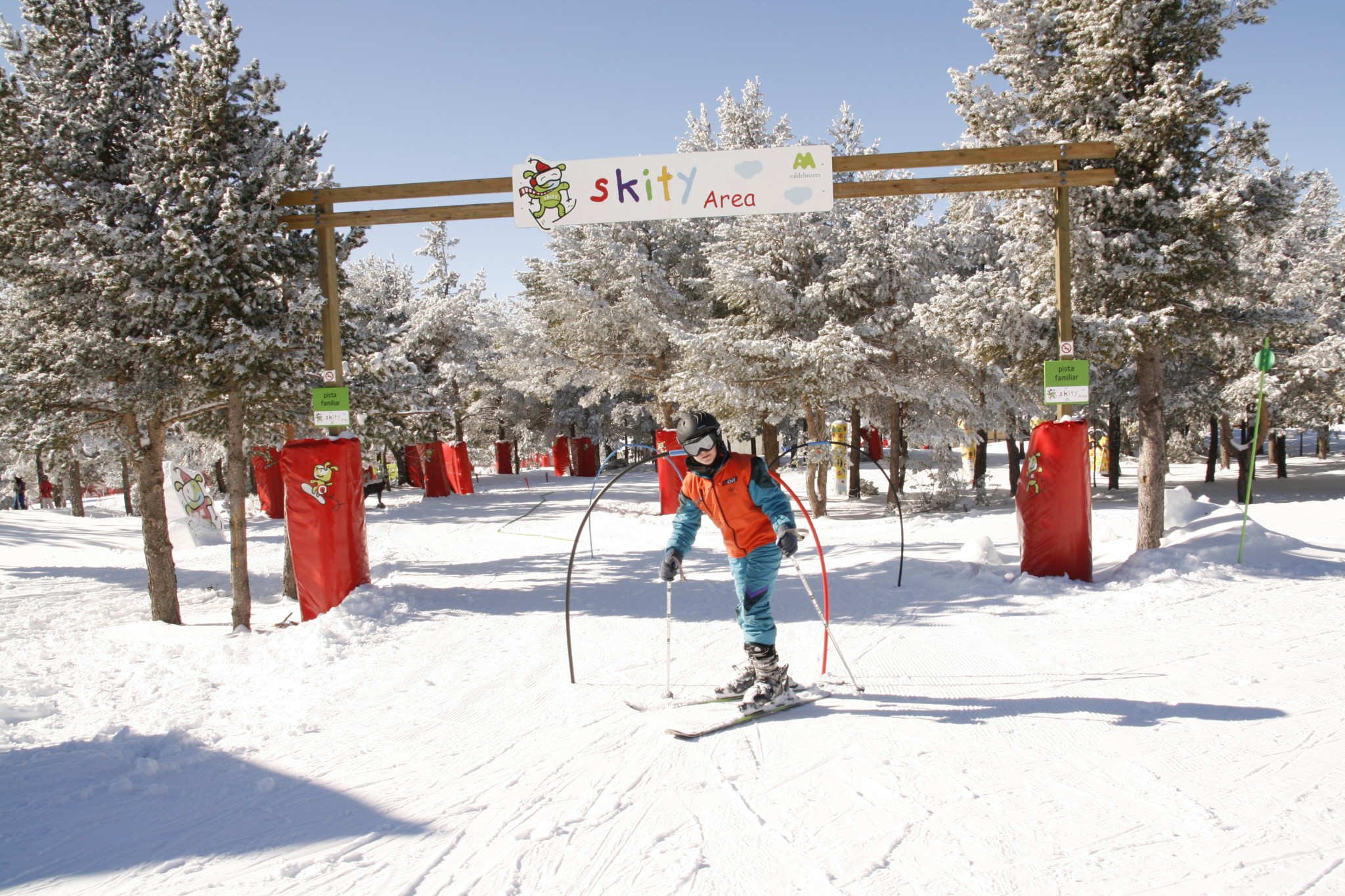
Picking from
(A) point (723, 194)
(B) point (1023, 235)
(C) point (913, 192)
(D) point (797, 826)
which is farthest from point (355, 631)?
(B) point (1023, 235)

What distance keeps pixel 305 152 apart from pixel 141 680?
21.0 ft

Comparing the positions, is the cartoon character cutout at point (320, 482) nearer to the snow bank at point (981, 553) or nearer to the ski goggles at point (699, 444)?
the ski goggles at point (699, 444)

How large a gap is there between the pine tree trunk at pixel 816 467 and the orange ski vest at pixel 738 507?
1102 centimetres

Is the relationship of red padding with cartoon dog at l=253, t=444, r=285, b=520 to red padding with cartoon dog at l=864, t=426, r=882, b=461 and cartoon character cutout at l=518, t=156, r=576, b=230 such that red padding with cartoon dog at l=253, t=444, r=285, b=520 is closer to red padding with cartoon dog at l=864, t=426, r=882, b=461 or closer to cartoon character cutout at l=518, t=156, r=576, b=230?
cartoon character cutout at l=518, t=156, r=576, b=230

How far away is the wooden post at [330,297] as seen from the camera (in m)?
8.39

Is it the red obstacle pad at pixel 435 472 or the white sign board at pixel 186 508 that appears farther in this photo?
the red obstacle pad at pixel 435 472

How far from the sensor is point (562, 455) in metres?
34.7

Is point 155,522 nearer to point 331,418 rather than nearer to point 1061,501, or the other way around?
point 331,418

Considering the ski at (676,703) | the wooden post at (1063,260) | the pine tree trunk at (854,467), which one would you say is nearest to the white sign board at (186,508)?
the pine tree trunk at (854,467)

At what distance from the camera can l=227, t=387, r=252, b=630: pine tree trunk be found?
875 cm

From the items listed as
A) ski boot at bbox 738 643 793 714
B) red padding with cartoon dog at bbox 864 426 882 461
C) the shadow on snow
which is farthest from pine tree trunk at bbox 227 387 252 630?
red padding with cartoon dog at bbox 864 426 882 461

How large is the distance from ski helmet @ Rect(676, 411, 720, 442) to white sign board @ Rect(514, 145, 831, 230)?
142 inches

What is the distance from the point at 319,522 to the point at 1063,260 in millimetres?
8742

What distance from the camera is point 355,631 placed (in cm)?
706
